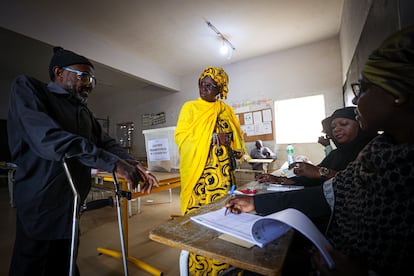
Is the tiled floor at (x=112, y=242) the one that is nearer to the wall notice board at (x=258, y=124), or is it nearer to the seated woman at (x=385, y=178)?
the seated woman at (x=385, y=178)

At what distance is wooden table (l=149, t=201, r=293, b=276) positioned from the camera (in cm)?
43

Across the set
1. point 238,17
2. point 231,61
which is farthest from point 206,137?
point 231,61

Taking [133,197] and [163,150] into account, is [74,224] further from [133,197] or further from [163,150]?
[163,150]

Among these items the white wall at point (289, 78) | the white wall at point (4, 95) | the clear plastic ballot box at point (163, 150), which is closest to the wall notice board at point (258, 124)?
the white wall at point (289, 78)

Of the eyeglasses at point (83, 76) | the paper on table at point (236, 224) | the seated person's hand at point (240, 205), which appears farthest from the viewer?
the eyeglasses at point (83, 76)

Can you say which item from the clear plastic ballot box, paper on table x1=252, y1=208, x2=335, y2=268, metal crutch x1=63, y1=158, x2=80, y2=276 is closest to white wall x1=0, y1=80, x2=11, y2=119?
the clear plastic ballot box

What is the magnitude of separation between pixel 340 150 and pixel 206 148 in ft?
3.08

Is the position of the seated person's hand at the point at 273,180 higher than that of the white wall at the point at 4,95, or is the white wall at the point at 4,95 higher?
the white wall at the point at 4,95

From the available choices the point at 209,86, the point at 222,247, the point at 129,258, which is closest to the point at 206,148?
the point at 209,86

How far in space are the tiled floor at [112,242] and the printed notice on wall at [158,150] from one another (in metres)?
0.96

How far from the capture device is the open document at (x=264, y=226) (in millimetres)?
462

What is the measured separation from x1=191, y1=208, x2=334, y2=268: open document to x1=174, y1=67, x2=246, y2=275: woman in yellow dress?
29.3 inches

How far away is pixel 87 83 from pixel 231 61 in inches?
158

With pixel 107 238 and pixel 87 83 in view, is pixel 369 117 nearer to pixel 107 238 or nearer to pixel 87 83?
pixel 87 83
